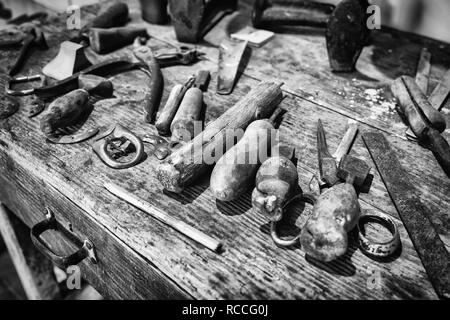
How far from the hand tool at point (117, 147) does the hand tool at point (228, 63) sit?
0.45m

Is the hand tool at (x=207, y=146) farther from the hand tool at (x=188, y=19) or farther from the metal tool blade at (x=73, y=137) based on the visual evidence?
the hand tool at (x=188, y=19)

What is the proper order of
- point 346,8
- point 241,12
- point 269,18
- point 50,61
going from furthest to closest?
point 241,12
point 269,18
point 50,61
point 346,8

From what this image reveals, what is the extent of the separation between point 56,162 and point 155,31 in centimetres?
106

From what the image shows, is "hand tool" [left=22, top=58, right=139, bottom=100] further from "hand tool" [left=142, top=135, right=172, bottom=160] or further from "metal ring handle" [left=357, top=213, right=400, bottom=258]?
"metal ring handle" [left=357, top=213, right=400, bottom=258]

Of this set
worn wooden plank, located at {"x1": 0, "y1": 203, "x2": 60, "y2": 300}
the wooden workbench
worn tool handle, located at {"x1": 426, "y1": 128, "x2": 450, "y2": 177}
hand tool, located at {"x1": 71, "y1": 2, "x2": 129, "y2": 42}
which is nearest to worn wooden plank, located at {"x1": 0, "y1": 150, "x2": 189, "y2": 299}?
the wooden workbench

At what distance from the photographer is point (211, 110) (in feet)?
4.50

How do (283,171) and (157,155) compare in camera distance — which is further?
(157,155)

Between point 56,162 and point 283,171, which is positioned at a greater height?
point 283,171

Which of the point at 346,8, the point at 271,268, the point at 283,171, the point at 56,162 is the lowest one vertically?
the point at 56,162

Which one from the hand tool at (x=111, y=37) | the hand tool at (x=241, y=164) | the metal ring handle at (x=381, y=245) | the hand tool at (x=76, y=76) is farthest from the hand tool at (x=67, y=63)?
the metal ring handle at (x=381, y=245)

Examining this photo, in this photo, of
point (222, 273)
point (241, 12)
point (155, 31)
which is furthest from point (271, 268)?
point (241, 12)

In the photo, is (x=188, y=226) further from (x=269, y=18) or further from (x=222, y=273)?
(x=269, y=18)

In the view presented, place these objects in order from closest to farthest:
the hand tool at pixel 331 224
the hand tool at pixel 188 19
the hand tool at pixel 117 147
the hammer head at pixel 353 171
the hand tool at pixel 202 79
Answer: the hand tool at pixel 331 224, the hammer head at pixel 353 171, the hand tool at pixel 117 147, the hand tool at pixel 202 79, the hand tool at pixel 188 19

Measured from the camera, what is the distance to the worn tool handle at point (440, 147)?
3.73ft
